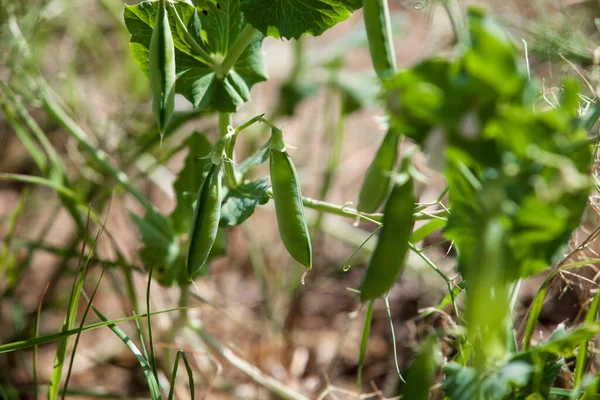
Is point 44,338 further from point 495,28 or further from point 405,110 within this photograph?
point 495,28

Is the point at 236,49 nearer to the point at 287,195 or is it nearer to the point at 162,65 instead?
the point at 162,65

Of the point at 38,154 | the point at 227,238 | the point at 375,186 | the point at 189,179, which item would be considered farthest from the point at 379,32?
the point at 227,238

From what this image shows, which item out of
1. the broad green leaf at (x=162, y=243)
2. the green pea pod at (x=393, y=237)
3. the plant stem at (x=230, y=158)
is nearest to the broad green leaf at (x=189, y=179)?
the broad green leaf at (x=162, y=243)

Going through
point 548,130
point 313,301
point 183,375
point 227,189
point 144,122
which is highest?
point 548,130

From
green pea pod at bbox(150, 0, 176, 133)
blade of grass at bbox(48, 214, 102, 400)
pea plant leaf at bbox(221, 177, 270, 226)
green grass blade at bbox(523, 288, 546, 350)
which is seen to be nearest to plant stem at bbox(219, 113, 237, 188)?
pea plant leaf at bbox(221, 177, 270, 226)

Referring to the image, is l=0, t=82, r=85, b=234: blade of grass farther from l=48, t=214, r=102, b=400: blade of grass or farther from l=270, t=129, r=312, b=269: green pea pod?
l=270, t=129, r=312, b=269: green pea pod

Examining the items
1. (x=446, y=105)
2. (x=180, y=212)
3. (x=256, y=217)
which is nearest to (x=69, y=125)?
(x=180, y=212)
